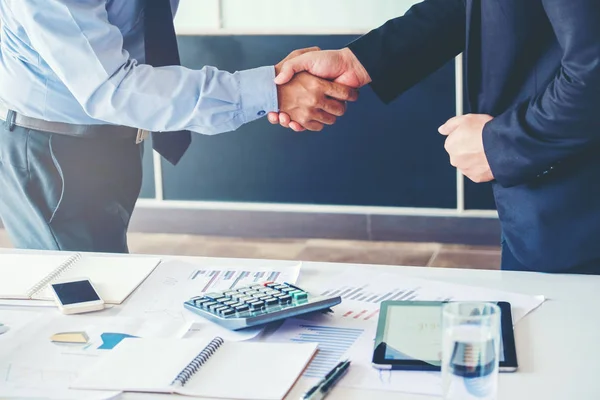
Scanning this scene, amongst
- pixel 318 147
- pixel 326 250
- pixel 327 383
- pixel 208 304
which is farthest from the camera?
pixel 318 147

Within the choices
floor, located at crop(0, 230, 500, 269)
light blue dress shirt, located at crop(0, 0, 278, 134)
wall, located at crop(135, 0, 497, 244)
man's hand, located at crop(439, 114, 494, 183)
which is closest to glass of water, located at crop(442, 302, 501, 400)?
man's hand, located at crop(439, 114, 494, 183)

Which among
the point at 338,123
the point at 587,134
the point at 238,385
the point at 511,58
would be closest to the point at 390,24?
the point at 511,58

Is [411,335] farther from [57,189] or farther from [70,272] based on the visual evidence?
[57,189]

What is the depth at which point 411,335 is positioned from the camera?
112 cm

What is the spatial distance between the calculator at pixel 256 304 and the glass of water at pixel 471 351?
1.05 feet

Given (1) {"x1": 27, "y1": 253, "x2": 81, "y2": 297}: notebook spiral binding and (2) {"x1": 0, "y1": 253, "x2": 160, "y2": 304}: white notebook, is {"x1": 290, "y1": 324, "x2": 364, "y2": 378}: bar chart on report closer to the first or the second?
(2) {"x1": 0, "y1": 253, "x2": 160, "y2": 304}: white notebook

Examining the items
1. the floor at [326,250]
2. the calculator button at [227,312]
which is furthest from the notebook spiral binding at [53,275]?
the floor at [326,250]

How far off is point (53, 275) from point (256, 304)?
0.41 metres

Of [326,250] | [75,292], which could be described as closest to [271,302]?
[75,292]

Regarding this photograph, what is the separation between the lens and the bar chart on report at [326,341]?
1066 millimetres

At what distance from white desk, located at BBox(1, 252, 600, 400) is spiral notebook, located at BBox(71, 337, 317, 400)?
0.07 ft

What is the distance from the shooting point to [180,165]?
153 inches

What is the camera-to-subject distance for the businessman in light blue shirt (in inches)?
67.3

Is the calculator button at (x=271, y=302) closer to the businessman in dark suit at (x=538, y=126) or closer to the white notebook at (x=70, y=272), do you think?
the white notebook at (x=70, y=272)
